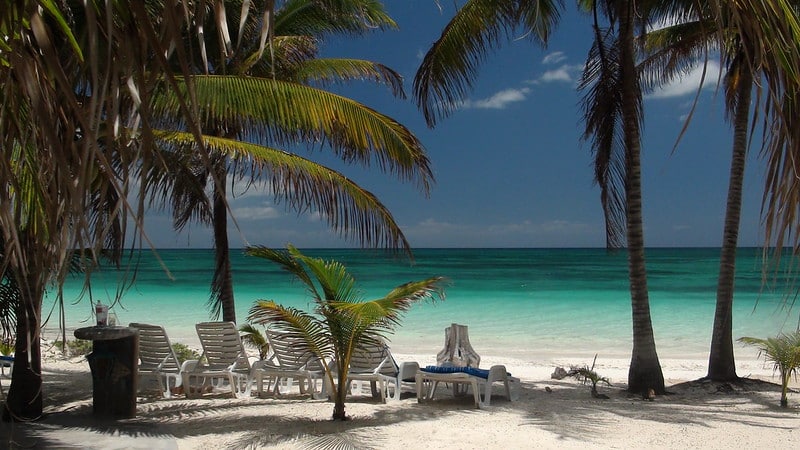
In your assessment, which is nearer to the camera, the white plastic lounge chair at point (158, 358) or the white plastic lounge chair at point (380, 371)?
the white plastic lounge chair at point (380, 371)

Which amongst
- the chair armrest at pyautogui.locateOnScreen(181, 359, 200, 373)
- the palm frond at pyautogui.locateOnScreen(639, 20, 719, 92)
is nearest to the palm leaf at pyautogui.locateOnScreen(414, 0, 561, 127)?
the palm frond at pyautogui.locateOnScreen(639, 20, 719, 92)

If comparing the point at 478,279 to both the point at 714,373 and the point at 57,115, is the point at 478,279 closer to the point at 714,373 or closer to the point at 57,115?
the point at 714,373

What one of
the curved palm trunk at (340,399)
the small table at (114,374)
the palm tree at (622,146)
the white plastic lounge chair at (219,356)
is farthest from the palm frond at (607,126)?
the small table at (114,374)

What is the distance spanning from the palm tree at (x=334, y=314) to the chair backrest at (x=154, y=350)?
2022mm

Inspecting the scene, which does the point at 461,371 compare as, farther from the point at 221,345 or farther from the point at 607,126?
the point at 607,126

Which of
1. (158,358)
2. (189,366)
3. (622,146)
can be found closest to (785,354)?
(622,146)

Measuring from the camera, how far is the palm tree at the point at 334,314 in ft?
20.3

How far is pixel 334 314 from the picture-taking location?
20.2 ft

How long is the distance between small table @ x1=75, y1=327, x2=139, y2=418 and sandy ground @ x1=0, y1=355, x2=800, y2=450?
16cm

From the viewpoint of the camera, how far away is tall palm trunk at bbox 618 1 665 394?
8.21 meters

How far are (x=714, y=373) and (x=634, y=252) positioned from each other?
2049 millimetres

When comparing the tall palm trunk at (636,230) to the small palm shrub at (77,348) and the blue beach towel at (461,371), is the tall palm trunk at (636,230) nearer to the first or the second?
the blue beach towel at (461,371)

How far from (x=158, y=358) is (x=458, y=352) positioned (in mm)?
3606

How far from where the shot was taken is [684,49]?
9.42 m
